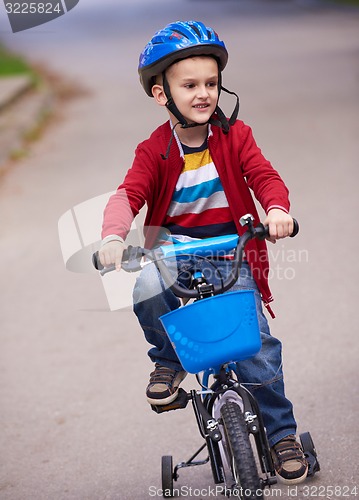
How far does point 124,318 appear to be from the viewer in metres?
6.29

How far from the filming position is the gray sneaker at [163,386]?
3.58 m

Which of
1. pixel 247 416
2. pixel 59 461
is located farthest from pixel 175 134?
pixel 59 461

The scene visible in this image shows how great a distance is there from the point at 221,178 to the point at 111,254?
65 centimetres

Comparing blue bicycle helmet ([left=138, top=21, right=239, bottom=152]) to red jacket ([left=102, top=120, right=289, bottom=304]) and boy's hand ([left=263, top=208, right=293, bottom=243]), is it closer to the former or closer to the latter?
red jacket ([left=102, top=120, right=289, bottom=304])

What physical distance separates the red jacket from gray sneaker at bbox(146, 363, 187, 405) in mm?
476

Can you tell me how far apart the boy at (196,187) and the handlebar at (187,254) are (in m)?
0.23

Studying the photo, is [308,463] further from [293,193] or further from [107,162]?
[107,162]

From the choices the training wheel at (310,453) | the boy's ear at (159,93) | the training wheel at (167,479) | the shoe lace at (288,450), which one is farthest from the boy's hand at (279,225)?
the training wheel at (167,479)

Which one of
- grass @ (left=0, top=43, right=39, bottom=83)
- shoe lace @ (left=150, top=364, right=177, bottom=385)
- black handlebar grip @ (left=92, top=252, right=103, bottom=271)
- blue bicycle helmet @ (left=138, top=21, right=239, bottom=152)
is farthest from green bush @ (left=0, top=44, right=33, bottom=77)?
black handlebar grip @ (left=92, top=252, right=103, bottom=271)

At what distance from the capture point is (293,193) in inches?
344

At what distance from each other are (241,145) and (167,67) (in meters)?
0.42

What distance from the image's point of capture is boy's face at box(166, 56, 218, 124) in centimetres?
350

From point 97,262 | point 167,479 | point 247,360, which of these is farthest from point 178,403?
point 97,262

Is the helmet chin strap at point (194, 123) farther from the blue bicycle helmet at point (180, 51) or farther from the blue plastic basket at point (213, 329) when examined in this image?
the blue plastic basket at point (213, 329)
